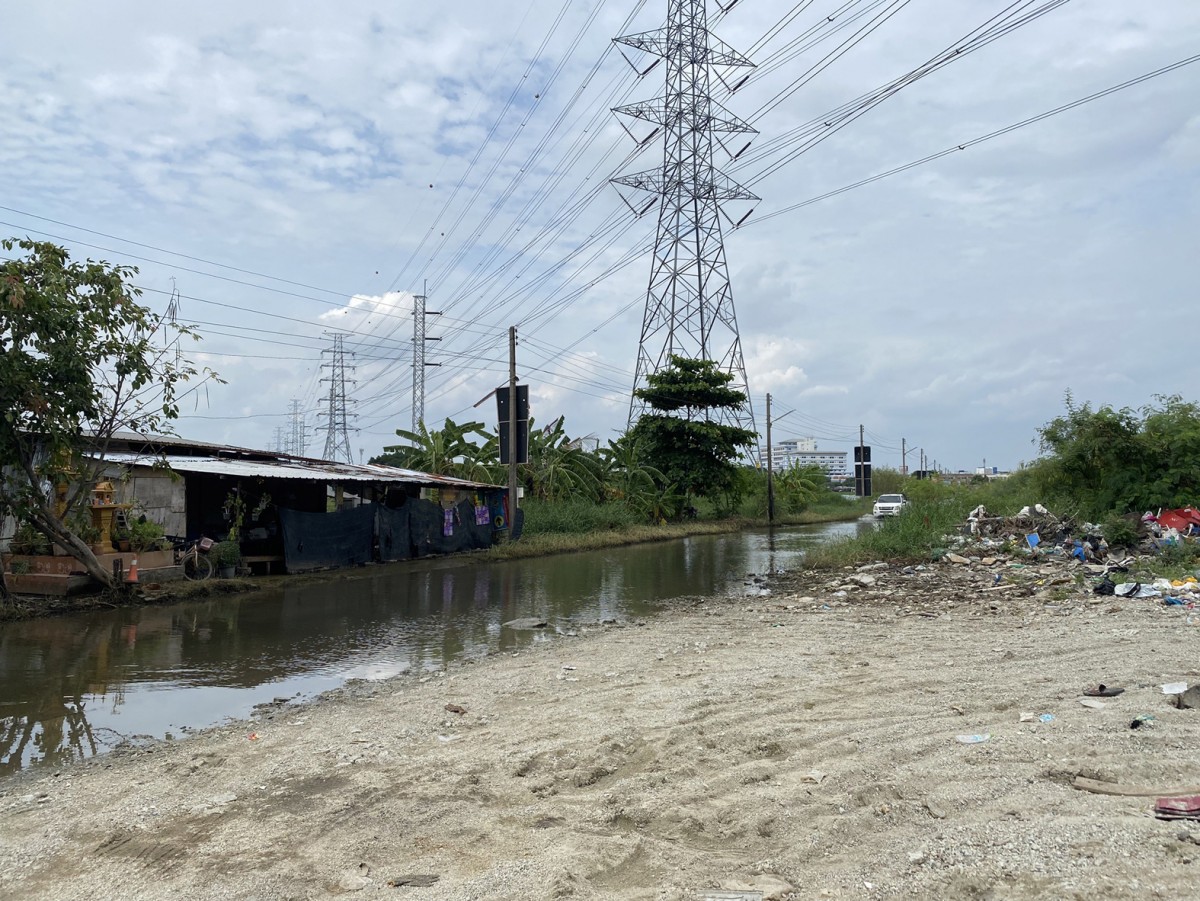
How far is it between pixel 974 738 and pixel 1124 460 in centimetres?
1787

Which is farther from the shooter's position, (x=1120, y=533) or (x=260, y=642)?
(x=1120, y=533)

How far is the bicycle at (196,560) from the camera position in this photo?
1591 cm

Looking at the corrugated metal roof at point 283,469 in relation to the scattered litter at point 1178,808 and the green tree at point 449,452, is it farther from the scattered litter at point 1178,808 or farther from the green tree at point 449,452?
the scattered litter at point 1178,808

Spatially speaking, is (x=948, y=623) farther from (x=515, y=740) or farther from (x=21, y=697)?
(x=21, y=697)

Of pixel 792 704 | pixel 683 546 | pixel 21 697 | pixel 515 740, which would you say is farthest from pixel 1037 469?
pixel 21 697

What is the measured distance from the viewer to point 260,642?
1120 cm

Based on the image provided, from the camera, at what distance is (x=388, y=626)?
12492 millimetres

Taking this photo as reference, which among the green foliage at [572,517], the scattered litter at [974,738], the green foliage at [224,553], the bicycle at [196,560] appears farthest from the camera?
the green foliage at [572,517]

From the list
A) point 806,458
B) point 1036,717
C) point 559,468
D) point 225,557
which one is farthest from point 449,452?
point 806,458

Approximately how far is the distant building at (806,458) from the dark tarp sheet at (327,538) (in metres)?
31.9

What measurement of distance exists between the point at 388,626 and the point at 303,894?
8.95m

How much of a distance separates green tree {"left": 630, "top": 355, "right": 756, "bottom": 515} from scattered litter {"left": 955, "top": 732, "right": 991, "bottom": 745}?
108ft

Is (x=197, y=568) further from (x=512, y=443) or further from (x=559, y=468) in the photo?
(x=559, y=468)

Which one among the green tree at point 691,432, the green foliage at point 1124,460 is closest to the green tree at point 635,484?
the green tree at point 691,432
